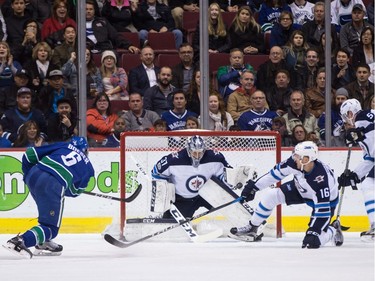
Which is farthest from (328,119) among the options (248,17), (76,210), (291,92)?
(76,210)

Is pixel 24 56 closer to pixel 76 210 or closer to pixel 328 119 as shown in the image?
pixel 76 210

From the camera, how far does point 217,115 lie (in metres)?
11.0

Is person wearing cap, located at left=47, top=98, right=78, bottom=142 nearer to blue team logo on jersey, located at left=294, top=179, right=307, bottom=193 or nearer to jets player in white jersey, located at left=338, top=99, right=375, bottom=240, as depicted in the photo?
blue team logo on jersey, located at left=294, top=179, right=307, bottom=193

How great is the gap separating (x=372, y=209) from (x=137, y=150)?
1.99 metres

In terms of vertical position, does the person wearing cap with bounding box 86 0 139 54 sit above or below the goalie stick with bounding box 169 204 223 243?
above

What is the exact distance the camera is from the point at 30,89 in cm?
1088

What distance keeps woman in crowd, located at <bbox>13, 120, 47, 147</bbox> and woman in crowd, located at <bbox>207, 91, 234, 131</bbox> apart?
1365 millimetres

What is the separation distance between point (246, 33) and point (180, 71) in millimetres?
739

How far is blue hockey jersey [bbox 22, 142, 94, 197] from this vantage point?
8.80m

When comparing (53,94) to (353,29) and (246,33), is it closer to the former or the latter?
(246,33)

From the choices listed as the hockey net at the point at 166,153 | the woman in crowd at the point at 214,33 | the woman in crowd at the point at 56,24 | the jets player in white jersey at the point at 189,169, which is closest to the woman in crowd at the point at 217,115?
the hockey net at the point at 166,153

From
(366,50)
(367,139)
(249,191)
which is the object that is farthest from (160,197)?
(366,50)

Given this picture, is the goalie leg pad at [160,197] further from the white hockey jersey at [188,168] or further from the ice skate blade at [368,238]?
the ice skate blade at [368,238]

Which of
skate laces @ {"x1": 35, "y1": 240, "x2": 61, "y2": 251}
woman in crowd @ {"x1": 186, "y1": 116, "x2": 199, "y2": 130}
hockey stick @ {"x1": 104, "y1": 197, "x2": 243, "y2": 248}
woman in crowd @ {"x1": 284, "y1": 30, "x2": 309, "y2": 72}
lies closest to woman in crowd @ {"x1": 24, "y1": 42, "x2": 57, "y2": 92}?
woman in crowd @ {"x1": 186, "y1": 116, "x2": 199, "y2": 130}
